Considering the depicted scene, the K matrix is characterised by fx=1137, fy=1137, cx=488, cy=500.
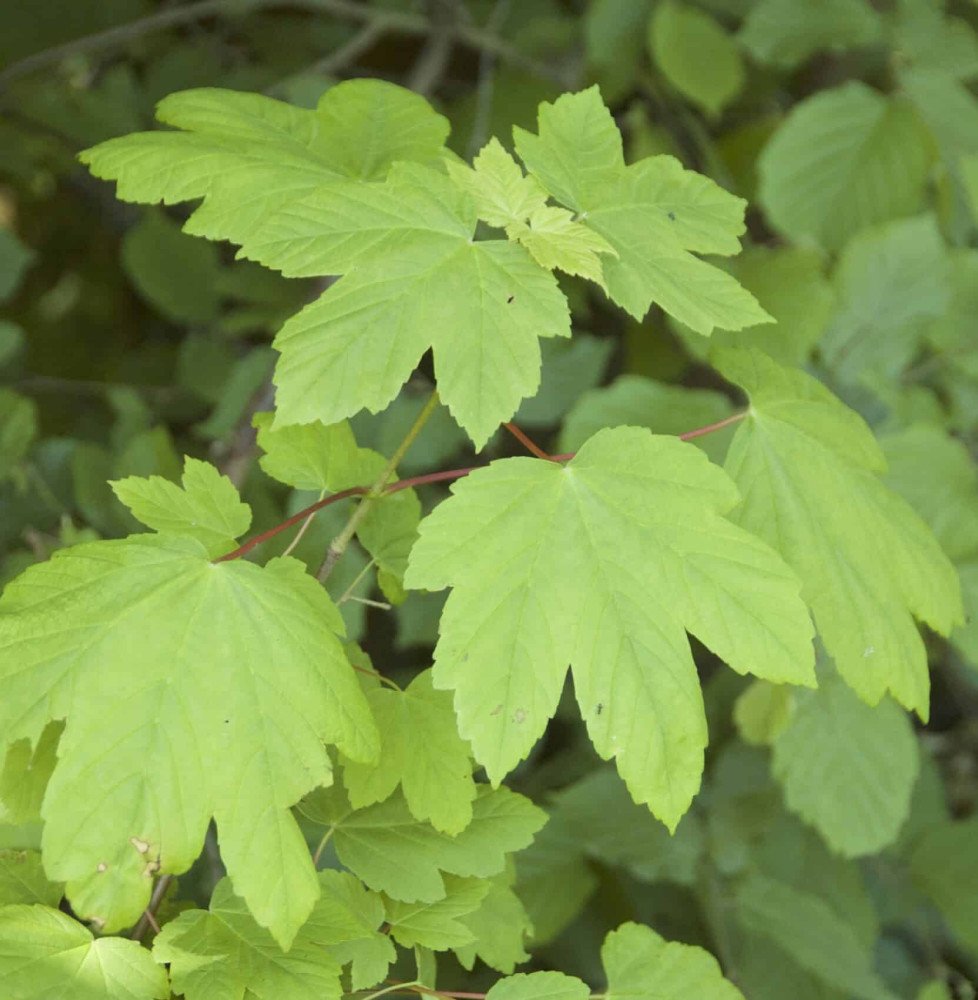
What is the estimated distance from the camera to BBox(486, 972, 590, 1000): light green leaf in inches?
37.9

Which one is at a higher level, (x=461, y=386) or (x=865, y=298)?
(x=461, y=386)

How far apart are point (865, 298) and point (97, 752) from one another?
1729 millimetres

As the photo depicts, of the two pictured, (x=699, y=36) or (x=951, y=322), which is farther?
(x=699, y=36)

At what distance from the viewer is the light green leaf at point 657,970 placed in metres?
1.06

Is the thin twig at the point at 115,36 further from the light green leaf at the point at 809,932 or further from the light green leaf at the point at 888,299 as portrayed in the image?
the light green leaf at the point at 809,932

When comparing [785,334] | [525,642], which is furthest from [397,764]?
[785,334]

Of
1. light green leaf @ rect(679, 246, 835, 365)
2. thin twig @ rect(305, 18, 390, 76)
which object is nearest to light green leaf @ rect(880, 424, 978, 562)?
light green leaf @ rect(679, 246, 835, 365)

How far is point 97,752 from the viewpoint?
2.80 feet

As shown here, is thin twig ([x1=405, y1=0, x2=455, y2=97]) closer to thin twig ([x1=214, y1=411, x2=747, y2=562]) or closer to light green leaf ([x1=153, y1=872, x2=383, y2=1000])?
thin twig ([x1=214, y1=411, x2=747, y2=562])

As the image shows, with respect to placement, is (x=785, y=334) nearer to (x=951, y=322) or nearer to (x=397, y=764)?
(x=951, y=322)

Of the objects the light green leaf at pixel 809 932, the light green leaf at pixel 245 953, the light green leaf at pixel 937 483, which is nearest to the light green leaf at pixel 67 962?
the light green leaf at pixel 245 953

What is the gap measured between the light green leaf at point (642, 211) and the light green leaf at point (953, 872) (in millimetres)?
1560

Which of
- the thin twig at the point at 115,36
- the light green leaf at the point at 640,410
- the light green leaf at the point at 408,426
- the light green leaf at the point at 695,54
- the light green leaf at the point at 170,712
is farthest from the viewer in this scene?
the light green leaf at the point at 695,54

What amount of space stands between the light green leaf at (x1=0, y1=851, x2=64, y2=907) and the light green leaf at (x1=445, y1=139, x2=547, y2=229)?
2.24 ft
